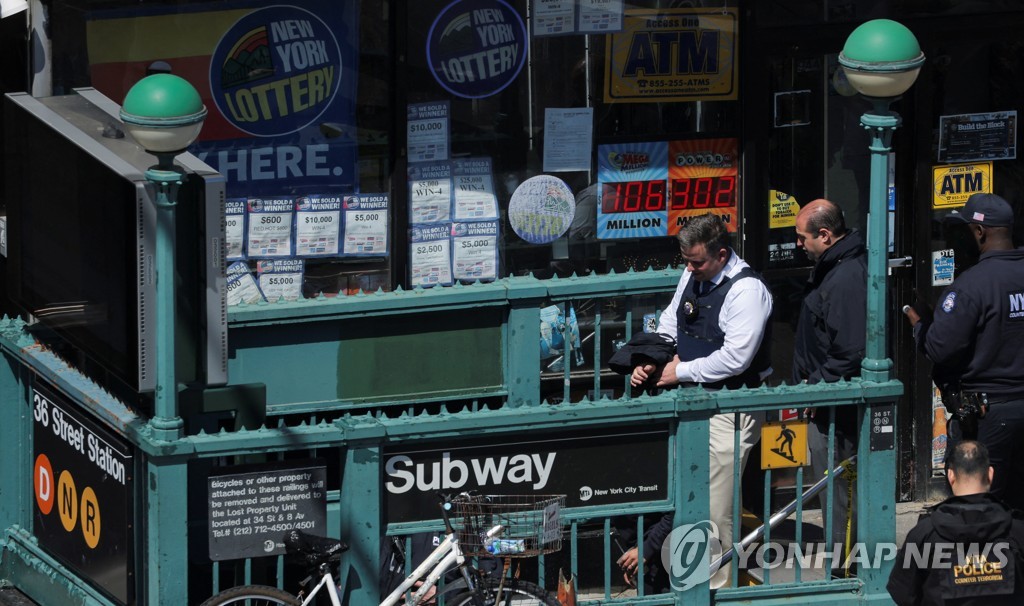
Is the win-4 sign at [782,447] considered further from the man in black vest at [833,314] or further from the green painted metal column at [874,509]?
the man in black vest at [833,314]

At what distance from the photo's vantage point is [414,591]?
5910mm

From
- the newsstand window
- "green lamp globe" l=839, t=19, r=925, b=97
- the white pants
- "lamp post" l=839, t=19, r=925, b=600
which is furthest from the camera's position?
the newsstand window

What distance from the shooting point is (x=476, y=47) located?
791 centimetres

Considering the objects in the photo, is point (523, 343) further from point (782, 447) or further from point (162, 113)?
point (162, 113)

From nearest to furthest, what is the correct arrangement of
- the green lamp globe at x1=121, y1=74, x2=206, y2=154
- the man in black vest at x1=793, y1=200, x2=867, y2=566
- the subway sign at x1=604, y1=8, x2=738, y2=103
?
the green lamp globe at x1=121, y1=74, x2=206, y2=154 → the man in black vest at x1=793, y1=200, x2=867, y2=566 → the subway sign at x1=604, y1=8, x2=738, y2=103

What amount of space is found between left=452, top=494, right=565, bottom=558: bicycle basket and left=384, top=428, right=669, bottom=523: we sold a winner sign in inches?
3.9

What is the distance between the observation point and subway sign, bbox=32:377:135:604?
576 cm

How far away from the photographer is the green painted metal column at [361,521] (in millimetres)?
5609

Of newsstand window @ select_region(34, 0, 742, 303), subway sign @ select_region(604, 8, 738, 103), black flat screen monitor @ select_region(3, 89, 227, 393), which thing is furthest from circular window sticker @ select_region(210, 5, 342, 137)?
subway sign @ select_region(604, 8, 738, 103)

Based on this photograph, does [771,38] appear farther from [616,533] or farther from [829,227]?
[616,533]

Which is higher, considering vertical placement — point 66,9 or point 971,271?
point 66,9

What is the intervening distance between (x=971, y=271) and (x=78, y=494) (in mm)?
4014

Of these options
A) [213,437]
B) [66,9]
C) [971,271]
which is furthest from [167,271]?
[971,271]

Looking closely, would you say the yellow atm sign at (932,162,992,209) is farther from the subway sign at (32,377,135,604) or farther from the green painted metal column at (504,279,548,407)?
the subway sign at (32,377,135,604)
